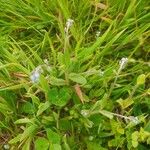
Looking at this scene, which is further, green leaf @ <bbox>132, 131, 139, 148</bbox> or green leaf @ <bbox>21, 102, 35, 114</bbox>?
green leaf @ <bbox>21, 102, 35, 114</bbox>

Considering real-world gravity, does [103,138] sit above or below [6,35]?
below

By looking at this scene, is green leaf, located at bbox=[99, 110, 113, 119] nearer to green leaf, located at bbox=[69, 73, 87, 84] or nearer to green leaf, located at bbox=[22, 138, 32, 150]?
green leaf, located at bbox=[69, 73, 87, 84]

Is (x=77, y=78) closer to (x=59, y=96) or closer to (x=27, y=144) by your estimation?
(x=59, y=96)

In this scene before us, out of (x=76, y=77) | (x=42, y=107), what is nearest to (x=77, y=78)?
(x=76, y=77)

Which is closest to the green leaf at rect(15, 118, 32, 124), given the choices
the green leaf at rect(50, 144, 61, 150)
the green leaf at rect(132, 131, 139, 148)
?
the green leaf at rect(50, 144, 61, 150)

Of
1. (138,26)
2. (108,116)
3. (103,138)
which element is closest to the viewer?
(108,116)

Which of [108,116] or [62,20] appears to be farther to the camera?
[62,20]

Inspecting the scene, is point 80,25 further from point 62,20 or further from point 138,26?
point 138,26

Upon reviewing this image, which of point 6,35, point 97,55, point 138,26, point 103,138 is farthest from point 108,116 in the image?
point 6,35

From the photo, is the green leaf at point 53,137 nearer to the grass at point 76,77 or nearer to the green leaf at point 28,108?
the grass at point 76,77

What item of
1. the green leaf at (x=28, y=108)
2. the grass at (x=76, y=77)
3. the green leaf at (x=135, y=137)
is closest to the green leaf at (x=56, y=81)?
the grass at (x=76, y=77)
